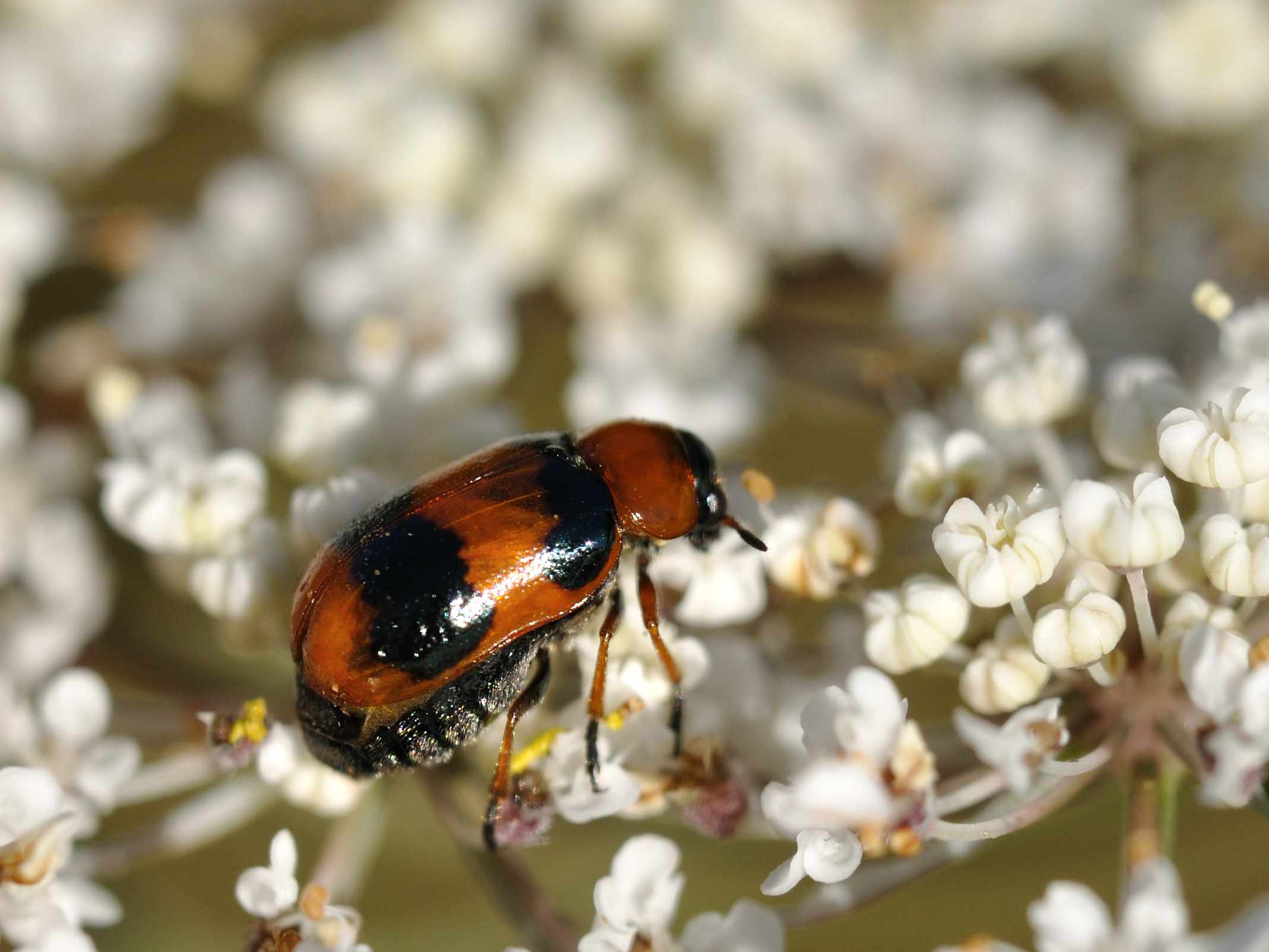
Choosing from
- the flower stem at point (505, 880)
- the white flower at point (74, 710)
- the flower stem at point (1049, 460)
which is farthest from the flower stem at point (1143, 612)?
the white flower at point (74, 710)

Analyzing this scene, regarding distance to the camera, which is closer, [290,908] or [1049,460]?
[290,908]

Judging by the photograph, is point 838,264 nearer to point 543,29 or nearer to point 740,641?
point 543,29

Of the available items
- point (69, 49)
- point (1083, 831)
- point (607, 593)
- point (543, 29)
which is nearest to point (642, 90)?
point (543, 29)

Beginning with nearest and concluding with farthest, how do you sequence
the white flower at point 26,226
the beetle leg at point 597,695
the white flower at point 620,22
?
the beetle leg at point 597,695 → the white flower at point 26,226 → the white flower at point 620,22

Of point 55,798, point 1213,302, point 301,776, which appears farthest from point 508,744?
point 1213,302

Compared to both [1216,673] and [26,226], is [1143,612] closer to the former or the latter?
[1216,673]

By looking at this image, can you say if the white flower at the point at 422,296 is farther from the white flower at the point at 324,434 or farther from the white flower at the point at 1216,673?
the white flower at the point at 1216,673

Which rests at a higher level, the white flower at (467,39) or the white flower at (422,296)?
the white flower at (467,39)

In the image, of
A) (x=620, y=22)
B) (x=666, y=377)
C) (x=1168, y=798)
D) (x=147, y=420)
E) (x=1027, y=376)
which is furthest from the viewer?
(x=620, y=22)
